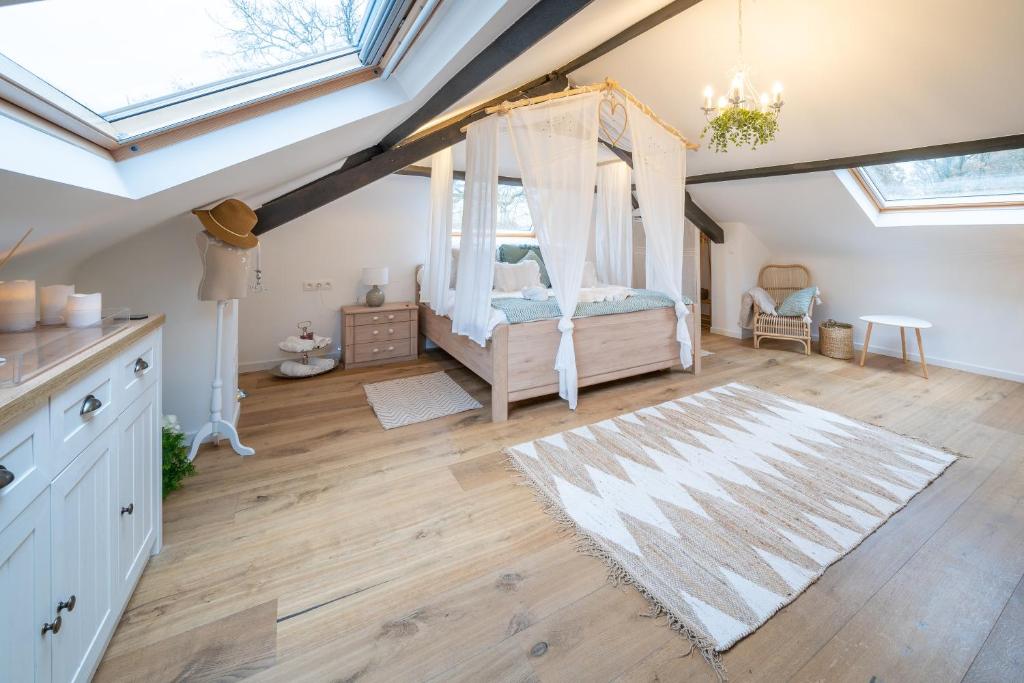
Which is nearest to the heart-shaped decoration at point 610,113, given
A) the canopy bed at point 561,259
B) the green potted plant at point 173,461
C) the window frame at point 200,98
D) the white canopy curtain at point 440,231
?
the canopy bed at point 561,259

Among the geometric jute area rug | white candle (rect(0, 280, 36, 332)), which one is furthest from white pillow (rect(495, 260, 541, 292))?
white candle (rect(0, 280, 36, 332))

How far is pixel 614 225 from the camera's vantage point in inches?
181

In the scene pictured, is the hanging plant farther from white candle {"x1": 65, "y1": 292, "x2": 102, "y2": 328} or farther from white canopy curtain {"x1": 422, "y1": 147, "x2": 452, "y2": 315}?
white candle {"x1": 65, "y1": 292, "x2": 102, "y2": 328}

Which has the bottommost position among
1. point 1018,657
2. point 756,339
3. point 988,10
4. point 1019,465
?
point 1018,657

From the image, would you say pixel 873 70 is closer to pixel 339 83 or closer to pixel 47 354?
pixel 339 83

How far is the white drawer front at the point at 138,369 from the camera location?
1.18 meters

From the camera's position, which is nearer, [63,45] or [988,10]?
[63,45]

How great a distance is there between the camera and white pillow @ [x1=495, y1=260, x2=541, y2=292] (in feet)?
13.9

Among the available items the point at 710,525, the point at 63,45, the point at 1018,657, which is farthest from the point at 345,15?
the point at 1018,657

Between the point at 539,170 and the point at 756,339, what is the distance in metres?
3.56

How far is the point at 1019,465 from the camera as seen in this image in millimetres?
2201

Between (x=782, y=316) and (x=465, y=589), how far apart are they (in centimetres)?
469

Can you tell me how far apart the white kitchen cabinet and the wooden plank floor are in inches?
10.3

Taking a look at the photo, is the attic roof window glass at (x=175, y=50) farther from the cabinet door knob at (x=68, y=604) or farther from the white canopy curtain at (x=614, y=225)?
the white canopy curtain at (x=614, y=225)
